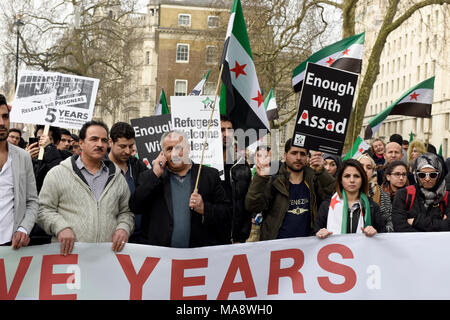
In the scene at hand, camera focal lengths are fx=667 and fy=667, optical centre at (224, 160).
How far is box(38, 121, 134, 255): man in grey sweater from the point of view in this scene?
5.11 metres

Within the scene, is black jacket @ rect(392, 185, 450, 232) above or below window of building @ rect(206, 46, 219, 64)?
below

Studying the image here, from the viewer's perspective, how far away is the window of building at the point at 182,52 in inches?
2638

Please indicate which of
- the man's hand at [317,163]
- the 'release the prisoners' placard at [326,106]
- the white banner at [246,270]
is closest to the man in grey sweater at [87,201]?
the white banner at [246,270]

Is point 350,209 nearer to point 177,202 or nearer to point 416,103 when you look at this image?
point 177,202

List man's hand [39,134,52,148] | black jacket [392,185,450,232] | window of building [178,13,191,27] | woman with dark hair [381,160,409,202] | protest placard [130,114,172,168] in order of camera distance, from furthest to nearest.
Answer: window of building [178,13,191,27] < protest placard [130,114,172,168] < man's hand [39,134,52,148] < woman with dark hair [381,160,409,202] < black jacket [392,185,450,232]

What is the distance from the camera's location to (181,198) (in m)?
5.35

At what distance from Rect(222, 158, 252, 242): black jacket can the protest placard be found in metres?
2.59

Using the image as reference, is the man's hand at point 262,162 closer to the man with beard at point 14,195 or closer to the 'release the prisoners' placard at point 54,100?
the man with beard at point 14,195

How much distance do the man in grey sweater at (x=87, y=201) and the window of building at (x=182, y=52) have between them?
62265 millimetres

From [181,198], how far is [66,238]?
95cm

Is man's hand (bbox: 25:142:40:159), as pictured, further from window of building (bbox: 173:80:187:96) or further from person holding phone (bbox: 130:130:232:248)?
window of building (bbox: 173:80:187:96)

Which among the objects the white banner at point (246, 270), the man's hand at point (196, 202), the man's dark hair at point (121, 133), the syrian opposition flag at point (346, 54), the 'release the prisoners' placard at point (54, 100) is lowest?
the white banner at point (246, 270)

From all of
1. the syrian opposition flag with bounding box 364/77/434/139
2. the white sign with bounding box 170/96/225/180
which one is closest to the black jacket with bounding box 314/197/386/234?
the white sign with bounding box 170/96/225/180

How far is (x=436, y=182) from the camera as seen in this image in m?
5.93
